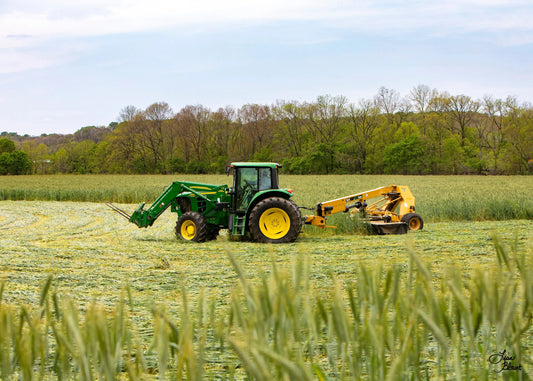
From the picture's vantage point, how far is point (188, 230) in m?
10.4

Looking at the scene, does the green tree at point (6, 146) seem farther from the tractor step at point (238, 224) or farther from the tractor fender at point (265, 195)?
the tractor fender at point (265, 195)

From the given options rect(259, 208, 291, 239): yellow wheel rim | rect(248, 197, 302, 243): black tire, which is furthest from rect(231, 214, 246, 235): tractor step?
rect(259, 208, 291, 239): yellow wheel rim

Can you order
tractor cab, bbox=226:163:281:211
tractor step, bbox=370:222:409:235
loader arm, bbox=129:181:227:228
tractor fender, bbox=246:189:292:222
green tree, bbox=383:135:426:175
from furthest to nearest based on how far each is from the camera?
green tree, bbox=383:135:426:175 → tractor step, bbox=370:222:409:235 → loader arm, bbox=129:181:227:228 → tractor cab, bbox=226:163:281:211 → tractor fender, bbox=246:189:292:222

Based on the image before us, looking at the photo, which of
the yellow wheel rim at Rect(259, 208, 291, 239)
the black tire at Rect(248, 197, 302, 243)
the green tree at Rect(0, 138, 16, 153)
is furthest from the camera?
the green tree at Rect(0, 138, 16, 153)

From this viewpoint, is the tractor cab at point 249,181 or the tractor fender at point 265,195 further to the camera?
the tractor cab at point 249,181

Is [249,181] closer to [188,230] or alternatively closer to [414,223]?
[188,230]

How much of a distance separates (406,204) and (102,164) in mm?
56656

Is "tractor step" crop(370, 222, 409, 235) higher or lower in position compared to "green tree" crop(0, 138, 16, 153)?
lower

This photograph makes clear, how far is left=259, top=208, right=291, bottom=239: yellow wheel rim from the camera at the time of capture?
33.4 feet

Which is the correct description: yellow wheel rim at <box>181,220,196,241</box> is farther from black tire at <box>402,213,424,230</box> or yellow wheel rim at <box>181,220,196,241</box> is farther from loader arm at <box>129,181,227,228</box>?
black tire at <box>402,213,424,230</box>

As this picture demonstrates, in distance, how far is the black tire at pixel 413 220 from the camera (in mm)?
11391

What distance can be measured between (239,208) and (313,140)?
174 ft

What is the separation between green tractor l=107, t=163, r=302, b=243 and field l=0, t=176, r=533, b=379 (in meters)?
0.48

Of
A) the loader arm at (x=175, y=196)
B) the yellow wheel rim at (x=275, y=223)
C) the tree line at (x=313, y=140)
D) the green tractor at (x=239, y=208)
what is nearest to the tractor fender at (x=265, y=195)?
the green tractor at (x=239, y=208)
